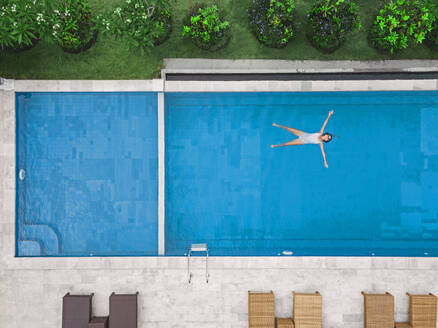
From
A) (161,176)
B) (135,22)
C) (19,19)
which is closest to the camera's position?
(19,19)

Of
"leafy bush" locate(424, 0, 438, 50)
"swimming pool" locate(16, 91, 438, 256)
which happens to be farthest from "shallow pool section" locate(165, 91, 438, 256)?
"leafy bush" locate(424, 0, 438, 50)

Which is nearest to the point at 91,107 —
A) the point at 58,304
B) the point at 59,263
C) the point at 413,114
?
the point at 59,263

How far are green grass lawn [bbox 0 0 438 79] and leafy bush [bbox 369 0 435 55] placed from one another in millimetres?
514

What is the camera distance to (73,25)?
19.5ft

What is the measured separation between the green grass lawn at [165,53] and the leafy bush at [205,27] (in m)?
0.29

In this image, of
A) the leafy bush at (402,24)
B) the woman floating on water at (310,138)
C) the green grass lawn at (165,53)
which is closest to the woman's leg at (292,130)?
the woman floating on water at (310,138)

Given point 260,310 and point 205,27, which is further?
point 260,310

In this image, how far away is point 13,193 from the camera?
21.3ft

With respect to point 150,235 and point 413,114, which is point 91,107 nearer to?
point 150,235

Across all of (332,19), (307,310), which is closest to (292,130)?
(332,19)

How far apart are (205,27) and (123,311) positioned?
696 centimetres

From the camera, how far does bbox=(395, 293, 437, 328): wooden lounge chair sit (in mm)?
6387

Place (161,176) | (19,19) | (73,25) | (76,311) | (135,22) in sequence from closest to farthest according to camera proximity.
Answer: (19,19) → (135,22) → (73,25) → (76,311) → (161,176)

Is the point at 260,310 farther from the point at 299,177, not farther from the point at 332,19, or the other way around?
the point at 332,19
